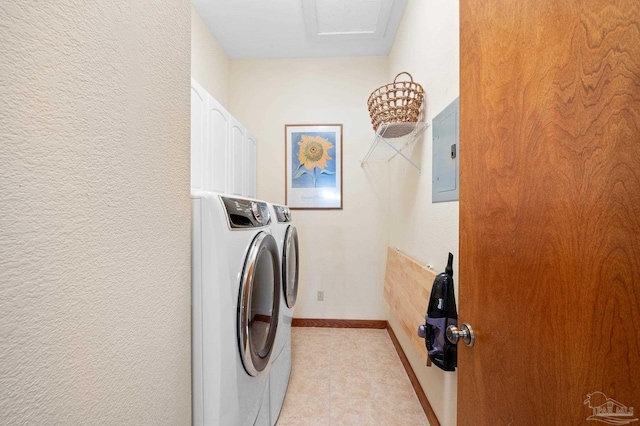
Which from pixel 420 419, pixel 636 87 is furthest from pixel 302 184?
pixel 636 87

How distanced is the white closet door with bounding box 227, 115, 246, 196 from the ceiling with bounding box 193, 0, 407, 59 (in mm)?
865

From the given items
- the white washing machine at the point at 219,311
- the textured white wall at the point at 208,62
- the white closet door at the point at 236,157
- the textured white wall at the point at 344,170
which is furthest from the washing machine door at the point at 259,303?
the textured white wall at the point at 208,62

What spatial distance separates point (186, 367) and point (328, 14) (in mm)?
2467

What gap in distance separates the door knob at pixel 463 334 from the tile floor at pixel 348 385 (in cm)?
109

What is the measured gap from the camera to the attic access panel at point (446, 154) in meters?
1.19

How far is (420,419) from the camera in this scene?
5.02 feet

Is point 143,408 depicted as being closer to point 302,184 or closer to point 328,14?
point 302,184

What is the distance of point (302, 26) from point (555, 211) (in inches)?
96.3

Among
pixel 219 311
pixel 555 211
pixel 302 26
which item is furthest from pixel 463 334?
pixel 302 26

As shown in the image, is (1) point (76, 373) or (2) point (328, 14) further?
(2) point (328, 14)

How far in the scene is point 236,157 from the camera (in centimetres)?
211

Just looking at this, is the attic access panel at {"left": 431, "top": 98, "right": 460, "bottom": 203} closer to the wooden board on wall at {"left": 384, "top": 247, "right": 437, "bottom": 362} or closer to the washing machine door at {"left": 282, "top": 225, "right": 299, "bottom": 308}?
the wooden board on wall at {"left": 384, "top": 247, "right": 437, "bottom": 362}

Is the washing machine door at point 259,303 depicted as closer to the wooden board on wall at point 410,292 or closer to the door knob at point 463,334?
the door knob at point 463,334

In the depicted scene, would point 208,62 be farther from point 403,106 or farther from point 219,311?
point 219,311
